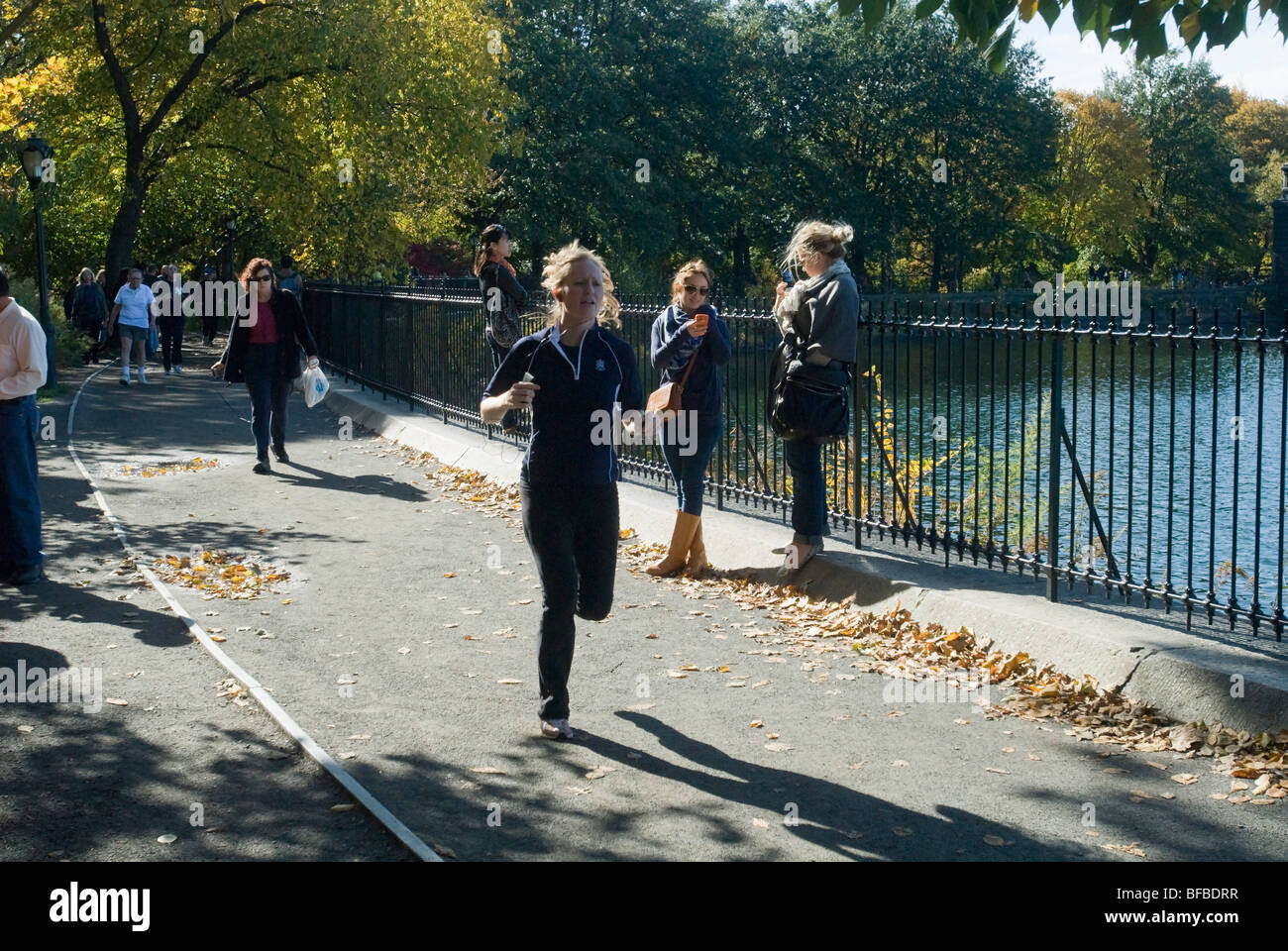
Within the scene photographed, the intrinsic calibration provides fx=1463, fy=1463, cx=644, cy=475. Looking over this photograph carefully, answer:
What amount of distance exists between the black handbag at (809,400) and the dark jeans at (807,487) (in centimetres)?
12

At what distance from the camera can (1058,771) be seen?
6.00 m

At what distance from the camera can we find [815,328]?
873cm

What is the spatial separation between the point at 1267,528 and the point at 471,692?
10966 mm

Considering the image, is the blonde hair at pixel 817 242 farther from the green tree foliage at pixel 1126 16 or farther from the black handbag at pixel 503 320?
the black handbag at pixel 503 320

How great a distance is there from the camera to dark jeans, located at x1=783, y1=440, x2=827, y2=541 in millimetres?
9125

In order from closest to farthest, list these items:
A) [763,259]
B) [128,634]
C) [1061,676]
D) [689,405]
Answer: [1061,676]
[128,634]
[689,405]
[763,259]

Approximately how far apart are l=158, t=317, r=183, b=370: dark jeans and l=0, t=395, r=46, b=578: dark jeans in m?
19.6

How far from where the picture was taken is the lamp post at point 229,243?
46.8 meters

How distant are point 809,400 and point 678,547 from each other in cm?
170

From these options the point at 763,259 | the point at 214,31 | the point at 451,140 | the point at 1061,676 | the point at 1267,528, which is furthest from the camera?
the point at 763,259

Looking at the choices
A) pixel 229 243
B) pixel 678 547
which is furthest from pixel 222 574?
pixel 229 243

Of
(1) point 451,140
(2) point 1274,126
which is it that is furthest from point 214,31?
(2) point 1274,126

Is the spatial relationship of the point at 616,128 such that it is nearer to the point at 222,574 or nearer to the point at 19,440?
the point at 222,574

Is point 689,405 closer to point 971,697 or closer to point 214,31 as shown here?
point 971,697
